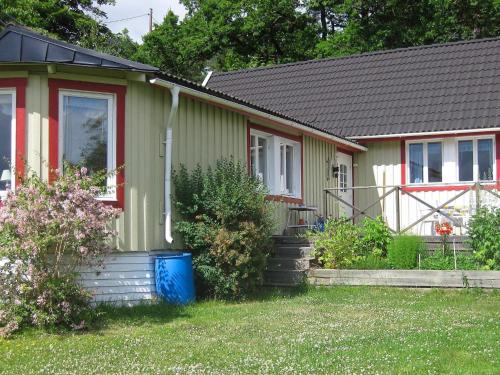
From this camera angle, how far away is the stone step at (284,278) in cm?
1221

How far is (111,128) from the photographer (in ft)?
33.9

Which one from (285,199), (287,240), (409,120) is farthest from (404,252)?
(409,120)

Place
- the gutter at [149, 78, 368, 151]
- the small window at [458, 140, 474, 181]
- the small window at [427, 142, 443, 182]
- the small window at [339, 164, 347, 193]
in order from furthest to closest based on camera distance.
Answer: the small window at [339, 164, 347, 193]
the small window at [427, 142, 443, 182]
the small window at [458, 140, 474, 181]
the gutter at [149, 78, 368, 151]

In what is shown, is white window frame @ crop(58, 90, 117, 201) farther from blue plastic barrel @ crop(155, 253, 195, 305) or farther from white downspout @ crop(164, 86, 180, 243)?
blue plastic barrel @ crop(155, 253, 195, 305)

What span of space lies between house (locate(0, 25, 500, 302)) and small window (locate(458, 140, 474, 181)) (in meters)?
0.03

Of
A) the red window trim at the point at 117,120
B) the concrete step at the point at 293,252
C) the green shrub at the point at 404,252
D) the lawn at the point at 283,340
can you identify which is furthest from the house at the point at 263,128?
the lawn at the point at 283,340

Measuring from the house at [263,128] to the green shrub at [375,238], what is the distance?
104cm

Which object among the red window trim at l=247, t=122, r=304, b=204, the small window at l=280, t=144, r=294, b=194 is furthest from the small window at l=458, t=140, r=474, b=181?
the small window at l=280, t=144, r=294, b=194

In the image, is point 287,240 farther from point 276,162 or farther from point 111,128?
point 111,128

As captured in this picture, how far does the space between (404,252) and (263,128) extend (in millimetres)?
3909

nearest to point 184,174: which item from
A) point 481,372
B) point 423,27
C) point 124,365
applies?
point 124,365

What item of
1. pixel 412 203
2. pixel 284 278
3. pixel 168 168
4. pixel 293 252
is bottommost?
pixel 284 278

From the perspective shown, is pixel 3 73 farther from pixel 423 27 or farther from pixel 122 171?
pixel 423 27

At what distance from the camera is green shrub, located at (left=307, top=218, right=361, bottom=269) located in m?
12.5
